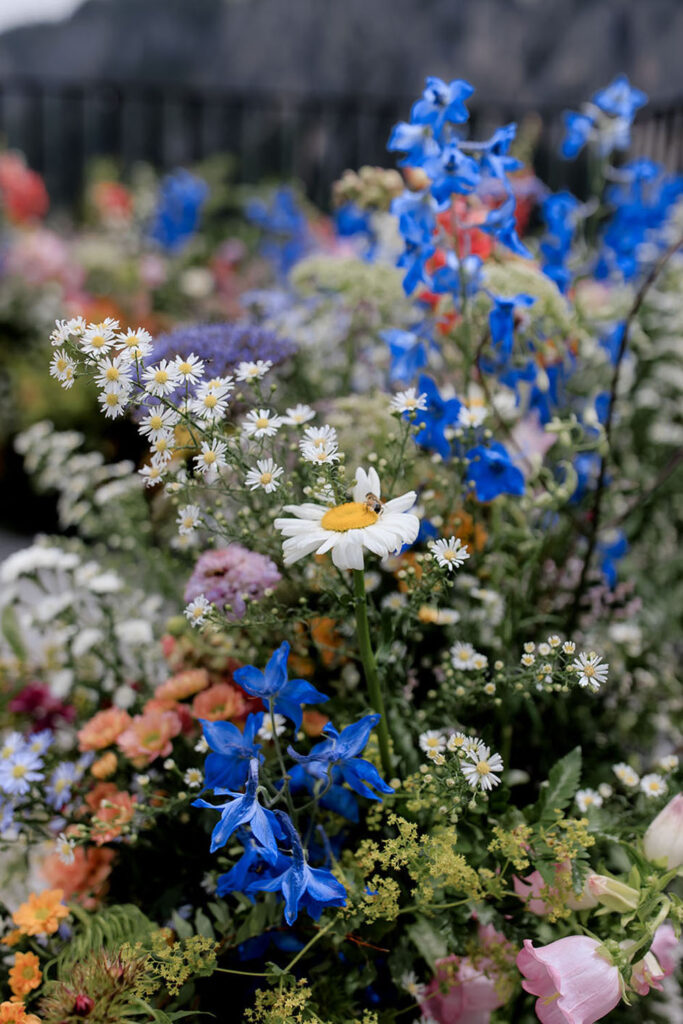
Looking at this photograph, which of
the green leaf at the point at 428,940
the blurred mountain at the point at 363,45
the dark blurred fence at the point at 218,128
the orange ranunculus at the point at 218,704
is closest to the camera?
the green leaf at the point at 428,940

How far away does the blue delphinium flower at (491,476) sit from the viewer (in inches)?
29.4

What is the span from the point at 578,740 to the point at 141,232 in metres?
3.20

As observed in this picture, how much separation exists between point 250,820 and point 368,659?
0.14m

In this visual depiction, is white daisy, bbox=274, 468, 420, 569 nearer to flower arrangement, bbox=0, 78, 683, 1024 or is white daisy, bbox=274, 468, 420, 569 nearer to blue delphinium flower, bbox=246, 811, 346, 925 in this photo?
flower arrangement, bbox=0, 78, 683, 1024

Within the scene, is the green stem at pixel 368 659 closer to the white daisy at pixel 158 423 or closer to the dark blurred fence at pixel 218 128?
the white daisy at pixel 158 423

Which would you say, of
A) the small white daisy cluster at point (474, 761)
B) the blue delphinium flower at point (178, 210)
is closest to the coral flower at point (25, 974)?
the small white daisy cluster at point (474, 761)

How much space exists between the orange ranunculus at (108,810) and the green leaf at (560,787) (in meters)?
0.32

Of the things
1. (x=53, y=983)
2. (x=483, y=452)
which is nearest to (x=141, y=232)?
(x=483, y=452)

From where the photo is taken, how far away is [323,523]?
0.55m

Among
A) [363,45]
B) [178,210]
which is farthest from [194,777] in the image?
[363,45]

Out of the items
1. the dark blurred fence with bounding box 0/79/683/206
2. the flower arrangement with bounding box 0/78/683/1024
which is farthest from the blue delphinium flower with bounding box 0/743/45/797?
the dark blurred fence with bounding box 0/79/683/206

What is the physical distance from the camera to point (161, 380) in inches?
21.3

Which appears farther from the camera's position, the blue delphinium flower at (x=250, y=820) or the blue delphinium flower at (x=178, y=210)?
the blue delphinium flower at (x=178, y=210)

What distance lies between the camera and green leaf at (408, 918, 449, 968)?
2.00 ft
